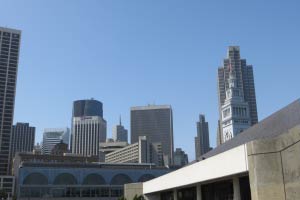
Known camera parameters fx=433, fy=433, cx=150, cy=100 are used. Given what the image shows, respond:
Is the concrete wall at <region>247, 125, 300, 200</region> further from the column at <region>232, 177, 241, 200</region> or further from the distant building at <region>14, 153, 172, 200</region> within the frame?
the distant building at <region>14, 153, 172, 200</region>

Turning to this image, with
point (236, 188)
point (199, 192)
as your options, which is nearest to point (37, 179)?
point (199, 192)

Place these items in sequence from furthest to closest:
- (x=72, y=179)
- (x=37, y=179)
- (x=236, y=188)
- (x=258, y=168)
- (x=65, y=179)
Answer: (x=72, y=179)
(x=65, y=179)
(x=37, y=179)
(x=236, y=188)
(x=258, y=168)

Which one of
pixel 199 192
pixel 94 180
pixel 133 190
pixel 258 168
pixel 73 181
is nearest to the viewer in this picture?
pixel 258 168

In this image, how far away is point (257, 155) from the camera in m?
23.9

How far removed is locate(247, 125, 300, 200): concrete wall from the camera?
21344mm

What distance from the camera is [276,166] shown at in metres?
23.1

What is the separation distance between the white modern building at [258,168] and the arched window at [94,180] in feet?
320

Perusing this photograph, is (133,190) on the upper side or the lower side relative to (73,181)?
lower

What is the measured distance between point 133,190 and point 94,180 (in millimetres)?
70961

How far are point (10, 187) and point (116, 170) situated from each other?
42756 millimetres

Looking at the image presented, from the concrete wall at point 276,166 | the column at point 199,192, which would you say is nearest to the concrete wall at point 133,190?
the column at point 199,192

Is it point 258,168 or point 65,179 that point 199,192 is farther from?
point 65,179

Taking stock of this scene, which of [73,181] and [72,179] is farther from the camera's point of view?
[73,181]

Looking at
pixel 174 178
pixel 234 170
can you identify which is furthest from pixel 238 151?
pixel 174 178
